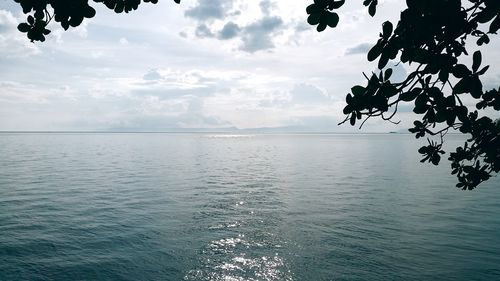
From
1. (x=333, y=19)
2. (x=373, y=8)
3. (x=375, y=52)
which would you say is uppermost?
(x=373, y=8)

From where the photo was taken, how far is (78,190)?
36.8m

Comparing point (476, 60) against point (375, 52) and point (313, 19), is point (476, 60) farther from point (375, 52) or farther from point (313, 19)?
point (313, 19)

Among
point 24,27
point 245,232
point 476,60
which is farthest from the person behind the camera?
point 245,232

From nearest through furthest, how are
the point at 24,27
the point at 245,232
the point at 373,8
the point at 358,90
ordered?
the point at 358,90, the point at 373,8, the point at 24,27, the point at 245,232

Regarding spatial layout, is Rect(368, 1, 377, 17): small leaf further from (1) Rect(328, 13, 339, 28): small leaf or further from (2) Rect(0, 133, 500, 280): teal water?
(2) Rect(0, 133, 500, 280): teal water

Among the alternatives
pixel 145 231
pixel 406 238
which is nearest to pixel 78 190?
pixel 145 231

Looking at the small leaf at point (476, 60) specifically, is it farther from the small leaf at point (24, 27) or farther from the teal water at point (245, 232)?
the teal water at point (245, 232)

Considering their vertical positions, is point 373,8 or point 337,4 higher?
point 373,8

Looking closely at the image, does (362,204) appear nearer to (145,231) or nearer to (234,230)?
(234,230)

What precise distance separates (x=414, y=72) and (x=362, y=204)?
29.9m

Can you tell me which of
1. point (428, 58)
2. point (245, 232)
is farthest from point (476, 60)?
point (245, 232)

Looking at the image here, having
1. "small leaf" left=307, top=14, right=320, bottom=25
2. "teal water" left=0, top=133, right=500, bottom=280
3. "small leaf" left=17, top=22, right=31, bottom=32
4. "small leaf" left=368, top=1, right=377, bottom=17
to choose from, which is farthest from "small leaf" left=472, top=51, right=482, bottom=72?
"teal water" left=0, top=133, right=500, bottom=280

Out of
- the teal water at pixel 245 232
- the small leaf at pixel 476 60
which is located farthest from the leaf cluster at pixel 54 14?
the teal water at pixel 245 232

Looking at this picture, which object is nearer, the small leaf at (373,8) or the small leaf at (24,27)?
the small leaf at (373,8)
